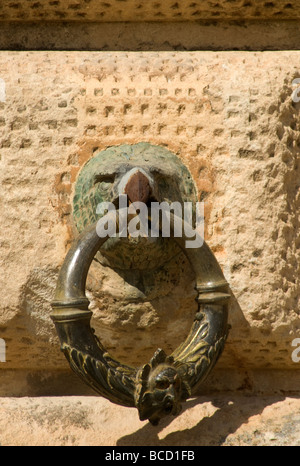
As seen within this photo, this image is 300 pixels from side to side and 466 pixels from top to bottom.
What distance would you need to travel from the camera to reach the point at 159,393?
1.01 metres

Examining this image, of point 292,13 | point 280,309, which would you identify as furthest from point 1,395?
point 292,13

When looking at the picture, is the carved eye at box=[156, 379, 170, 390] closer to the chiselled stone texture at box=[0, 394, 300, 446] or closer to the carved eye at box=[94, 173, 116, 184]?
the chiselled stone texture at box=[0, 394, 300, 446]

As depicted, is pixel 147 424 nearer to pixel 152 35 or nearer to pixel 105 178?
pixel 105 178

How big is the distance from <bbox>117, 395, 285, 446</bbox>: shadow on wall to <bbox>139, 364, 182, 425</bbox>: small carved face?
14 cm

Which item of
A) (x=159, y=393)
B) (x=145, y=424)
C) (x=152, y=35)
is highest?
(x=152, y=35)

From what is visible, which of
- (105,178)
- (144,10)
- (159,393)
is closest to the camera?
(159,393)

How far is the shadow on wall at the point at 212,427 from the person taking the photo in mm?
1143

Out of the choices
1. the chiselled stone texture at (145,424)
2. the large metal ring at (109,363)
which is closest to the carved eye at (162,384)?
the large metal ring at (109,363)

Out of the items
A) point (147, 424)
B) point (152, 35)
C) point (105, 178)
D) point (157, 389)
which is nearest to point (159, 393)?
point (157, 389)

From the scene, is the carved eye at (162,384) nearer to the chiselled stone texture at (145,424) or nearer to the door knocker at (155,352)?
the door knocker at (155,352)

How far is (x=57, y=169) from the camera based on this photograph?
1188mm

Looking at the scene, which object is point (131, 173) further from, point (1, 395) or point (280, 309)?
point (1, 395)

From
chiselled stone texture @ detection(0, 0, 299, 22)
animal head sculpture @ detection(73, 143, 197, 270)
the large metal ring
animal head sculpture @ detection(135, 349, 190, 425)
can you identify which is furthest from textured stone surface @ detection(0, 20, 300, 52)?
animal head sculpture @ detection(135, 349, 190, 425)

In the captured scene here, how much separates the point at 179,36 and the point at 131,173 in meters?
0.33
